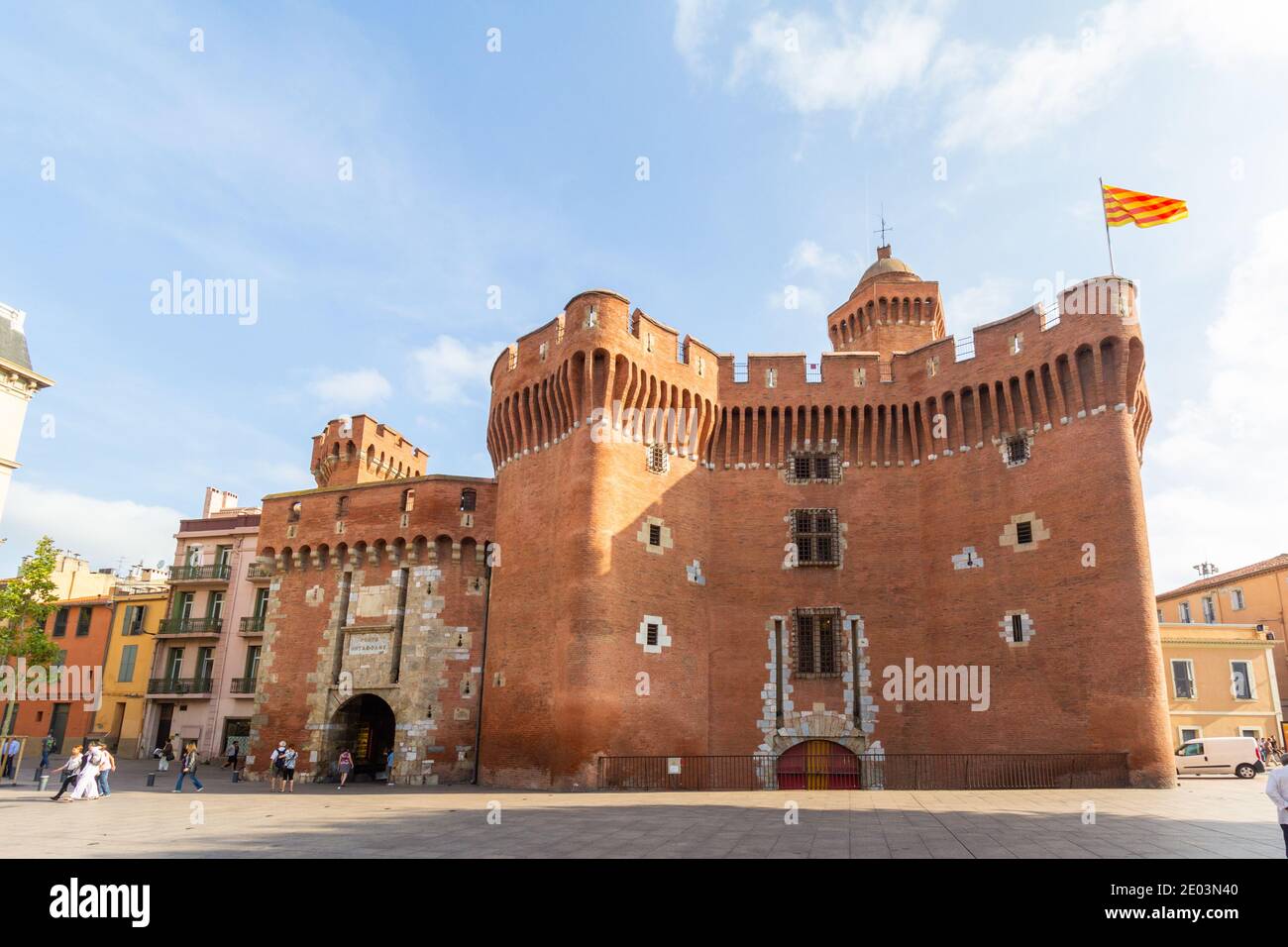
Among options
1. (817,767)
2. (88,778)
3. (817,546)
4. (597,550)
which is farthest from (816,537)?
(88,778)

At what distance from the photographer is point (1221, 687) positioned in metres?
41.8

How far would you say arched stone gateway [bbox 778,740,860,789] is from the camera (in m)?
28.3

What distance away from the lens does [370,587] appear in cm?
3391

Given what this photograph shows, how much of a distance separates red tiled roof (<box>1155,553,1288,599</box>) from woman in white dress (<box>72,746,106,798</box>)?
5211cm

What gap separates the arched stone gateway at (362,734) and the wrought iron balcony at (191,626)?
47.2ft

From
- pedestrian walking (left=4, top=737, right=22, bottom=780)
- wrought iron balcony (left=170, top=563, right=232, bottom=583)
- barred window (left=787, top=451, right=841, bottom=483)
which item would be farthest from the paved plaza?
wrought iron balcony (left=170, top=563, right=232, bottom=583)

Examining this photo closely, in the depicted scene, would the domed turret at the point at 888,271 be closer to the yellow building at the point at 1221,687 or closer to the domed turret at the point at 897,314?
the domed turret at the point at 897,314

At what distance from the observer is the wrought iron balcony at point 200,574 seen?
4556cm

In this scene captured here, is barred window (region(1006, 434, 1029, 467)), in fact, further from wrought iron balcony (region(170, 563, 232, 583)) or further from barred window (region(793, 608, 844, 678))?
wrought iron balcony (region(170, 563, 232, 583))

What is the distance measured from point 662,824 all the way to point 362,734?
2264 centimetres

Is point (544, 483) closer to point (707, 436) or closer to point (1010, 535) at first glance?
point (707, 436)

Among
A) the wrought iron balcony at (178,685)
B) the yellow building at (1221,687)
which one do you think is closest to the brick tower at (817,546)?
the yellow building at (1221,687)

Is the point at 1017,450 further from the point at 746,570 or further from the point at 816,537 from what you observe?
the point at 746,570

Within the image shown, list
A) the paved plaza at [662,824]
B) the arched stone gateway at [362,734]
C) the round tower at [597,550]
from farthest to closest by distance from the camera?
the arched stone gateway at [362,734], the round tower at [597,550], the paved plaza at [662,824]
